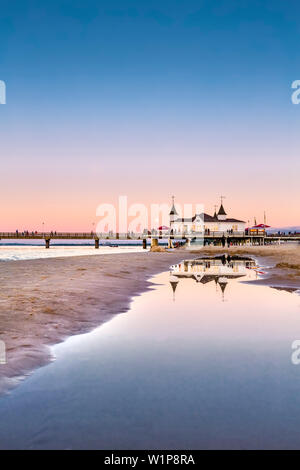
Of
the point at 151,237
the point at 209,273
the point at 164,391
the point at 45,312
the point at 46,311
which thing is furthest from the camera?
the point at 151,237

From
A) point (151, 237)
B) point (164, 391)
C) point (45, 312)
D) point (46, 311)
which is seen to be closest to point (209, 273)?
point (46, 311)

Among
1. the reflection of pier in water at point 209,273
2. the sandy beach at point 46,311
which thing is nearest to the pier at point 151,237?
the reflection of pier in water at point 209,273

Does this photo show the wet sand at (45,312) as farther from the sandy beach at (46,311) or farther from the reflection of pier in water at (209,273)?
the reflection of pier in water at (209,273)

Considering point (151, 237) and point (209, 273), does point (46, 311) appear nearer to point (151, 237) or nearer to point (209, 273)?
point (209, 273)

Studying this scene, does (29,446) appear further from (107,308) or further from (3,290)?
(3,290)

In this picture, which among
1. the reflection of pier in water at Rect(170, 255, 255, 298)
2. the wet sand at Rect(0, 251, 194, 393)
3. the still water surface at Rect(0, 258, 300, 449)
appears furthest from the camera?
the reflection of pier in water at Rect(170, 255, 255, 298)

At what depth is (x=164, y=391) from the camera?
20.3ft

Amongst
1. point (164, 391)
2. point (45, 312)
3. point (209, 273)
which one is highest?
point (45, 312)

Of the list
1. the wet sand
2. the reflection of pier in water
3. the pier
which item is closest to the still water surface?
the wet sand

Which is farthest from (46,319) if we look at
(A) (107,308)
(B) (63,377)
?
(B) (63,377)

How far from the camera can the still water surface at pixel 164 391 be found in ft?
15.4

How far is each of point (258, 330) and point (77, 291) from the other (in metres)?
7.74

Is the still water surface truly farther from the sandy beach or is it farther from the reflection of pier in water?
the reflection of pier in water

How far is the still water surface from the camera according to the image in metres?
4.71
